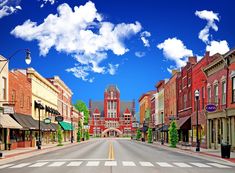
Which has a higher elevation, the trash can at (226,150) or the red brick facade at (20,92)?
the red brick facade at (20,92)

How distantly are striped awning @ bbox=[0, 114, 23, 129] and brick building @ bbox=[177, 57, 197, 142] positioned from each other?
25.6m

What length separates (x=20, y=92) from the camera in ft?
178

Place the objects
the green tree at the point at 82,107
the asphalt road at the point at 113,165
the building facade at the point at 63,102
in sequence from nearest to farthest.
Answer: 1. the asphalt road at the point at 113,165
2. the building facade at the point at 63,102
3. the green tree at the point at 82,107

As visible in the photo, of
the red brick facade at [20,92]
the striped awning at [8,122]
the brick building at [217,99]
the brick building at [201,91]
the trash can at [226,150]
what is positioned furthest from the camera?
the brick building at [201,91]

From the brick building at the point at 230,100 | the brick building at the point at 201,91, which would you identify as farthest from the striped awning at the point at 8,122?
the brick building at the point at 201,91

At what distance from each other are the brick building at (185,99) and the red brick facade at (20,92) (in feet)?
72.1

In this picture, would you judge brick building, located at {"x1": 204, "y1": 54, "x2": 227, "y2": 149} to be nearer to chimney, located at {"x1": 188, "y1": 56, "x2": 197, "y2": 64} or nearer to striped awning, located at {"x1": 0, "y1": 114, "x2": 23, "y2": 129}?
chimney, located at {"x1": 188, "y1": 56, "x2": 197, "y2": 64}

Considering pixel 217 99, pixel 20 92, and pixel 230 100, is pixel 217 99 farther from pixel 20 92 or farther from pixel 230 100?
pixel 20 92

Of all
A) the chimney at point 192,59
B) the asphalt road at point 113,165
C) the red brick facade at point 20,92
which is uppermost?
the chimney at point 192,59

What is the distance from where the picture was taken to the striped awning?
42250mm

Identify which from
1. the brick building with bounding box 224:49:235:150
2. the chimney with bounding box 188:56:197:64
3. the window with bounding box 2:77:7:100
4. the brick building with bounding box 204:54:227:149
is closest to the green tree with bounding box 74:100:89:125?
the chimney with bounding box 188:56:197:64

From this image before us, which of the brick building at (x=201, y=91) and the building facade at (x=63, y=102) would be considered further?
the building facade at (x=63, y=102)

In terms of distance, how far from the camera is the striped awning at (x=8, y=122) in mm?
42250

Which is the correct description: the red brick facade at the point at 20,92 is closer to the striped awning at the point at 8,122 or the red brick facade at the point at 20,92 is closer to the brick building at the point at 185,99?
the striped awning at the point at 8,122
